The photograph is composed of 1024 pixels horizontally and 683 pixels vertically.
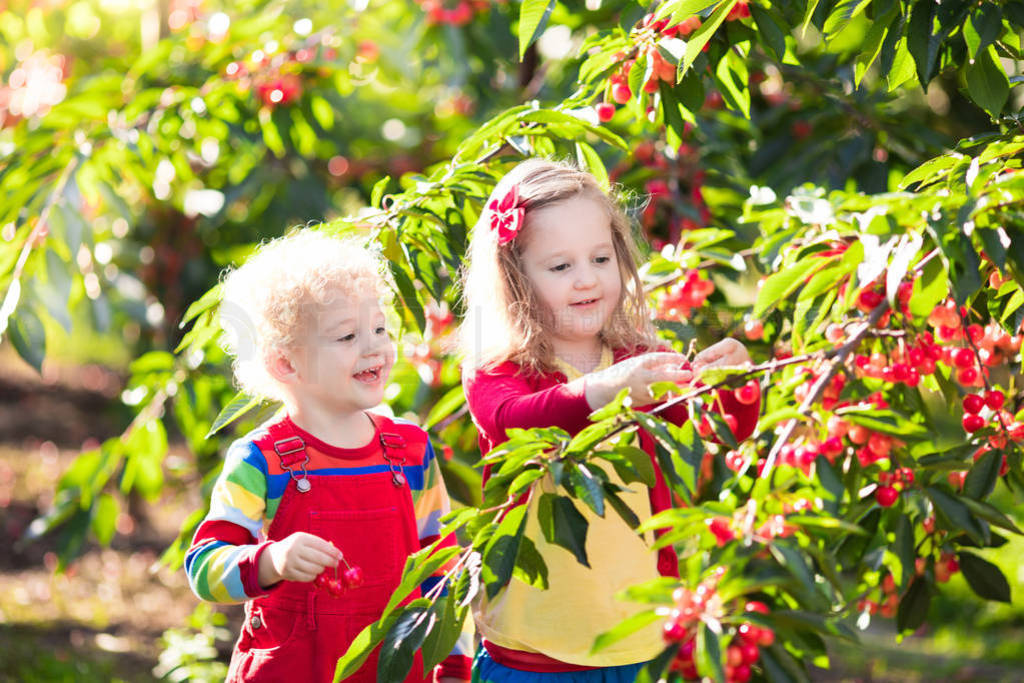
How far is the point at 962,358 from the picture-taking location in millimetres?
1851

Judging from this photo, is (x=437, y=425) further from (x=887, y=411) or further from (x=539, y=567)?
(x=887, y=411)

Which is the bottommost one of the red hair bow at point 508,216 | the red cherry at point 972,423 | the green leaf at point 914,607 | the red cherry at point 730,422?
the green leaf at point 914,607

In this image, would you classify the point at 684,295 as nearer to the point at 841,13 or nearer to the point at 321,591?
the point at 841,13

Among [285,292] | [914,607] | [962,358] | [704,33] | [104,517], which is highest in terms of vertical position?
[704,33]

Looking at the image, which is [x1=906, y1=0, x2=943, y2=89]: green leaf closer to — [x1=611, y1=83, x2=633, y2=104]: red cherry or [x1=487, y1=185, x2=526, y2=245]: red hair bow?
[x1=611, y1=83, x2=633, y2=104]: red cherry

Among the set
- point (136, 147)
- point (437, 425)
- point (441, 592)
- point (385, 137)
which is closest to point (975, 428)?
point (441, 592)

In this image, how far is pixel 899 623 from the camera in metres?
2.18

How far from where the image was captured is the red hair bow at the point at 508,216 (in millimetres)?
2008

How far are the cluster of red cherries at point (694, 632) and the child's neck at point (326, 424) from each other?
0.79m

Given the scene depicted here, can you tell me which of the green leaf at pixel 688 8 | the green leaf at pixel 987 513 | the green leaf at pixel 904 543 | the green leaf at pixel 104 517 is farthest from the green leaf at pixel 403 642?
the green leaf at pixel 104 517

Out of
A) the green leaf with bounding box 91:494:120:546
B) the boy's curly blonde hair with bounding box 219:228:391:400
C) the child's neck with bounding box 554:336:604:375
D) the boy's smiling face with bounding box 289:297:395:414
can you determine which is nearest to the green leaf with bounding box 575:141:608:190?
the child's neck with bounding box 554:336:604:375

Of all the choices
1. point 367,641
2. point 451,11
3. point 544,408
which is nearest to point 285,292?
point 544,408

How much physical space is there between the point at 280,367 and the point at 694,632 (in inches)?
36.7

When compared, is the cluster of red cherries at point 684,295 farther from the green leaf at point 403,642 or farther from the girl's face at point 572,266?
the green leaf at point 403,642
